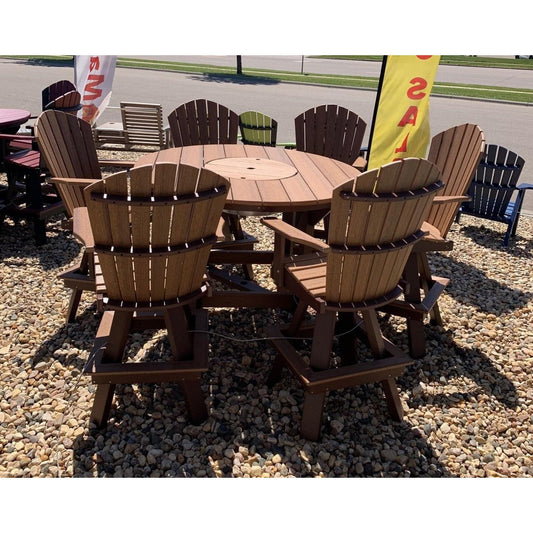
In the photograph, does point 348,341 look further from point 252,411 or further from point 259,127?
point 259,127

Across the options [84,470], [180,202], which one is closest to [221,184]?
[180,202]

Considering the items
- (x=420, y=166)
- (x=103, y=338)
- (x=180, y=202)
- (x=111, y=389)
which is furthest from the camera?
(x=103, y=338)

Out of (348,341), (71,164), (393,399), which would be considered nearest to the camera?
(393,399)

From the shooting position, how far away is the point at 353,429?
8.77 feet

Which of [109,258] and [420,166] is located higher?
[420,166]

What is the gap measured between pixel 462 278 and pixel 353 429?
2350 millimetres

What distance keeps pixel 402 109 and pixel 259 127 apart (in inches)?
80.3

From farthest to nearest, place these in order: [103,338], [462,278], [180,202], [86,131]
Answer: [462,278]
[86,131]
[103,338]
[180,202]

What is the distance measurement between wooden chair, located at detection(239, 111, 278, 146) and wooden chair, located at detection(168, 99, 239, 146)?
66 centimetres

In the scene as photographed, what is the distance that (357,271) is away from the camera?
2.40 m

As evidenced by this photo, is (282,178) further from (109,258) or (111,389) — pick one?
(111,389)

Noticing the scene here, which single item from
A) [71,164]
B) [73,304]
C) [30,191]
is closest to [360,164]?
[71,164]

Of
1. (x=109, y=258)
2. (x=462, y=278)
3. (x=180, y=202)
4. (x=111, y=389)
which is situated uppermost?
(x=180, y=202)

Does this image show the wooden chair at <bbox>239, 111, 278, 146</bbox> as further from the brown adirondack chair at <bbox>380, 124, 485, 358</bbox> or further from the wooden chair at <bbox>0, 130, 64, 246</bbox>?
the brown adirondack chair at <bbox>380, 124, 485, 358</bbox>
